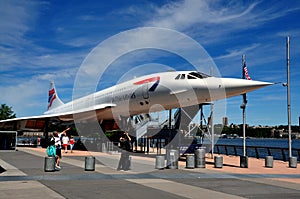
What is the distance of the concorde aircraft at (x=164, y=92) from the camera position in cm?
1703

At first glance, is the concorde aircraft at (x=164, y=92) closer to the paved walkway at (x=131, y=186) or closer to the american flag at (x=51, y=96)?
the paved walkway at (x=131, y=186)

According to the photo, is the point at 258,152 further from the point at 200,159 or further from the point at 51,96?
the point at 51,96

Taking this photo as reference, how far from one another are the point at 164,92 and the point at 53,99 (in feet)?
115

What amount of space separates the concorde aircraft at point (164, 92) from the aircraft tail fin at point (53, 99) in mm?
22910

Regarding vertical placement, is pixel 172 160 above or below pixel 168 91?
below

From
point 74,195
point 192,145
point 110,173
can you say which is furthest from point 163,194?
Result: point 192,145

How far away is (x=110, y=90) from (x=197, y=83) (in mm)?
9527

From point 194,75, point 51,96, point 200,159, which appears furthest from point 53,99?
point 200,159

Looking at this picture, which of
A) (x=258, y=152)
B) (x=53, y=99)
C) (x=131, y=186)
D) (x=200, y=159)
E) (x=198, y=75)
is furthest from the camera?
(x=53, y=99)

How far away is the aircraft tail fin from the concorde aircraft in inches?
902

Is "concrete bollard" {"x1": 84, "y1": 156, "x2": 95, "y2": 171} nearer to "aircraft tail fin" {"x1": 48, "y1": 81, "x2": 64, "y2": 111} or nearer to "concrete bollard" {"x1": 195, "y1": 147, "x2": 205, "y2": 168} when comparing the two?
"concrete bollard" {"x1": 195, "y1": 147, "x2": 205, "y2": 168}

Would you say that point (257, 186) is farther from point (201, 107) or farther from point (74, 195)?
point (201, 107)

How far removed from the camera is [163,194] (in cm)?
880

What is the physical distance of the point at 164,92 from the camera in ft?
64.2
